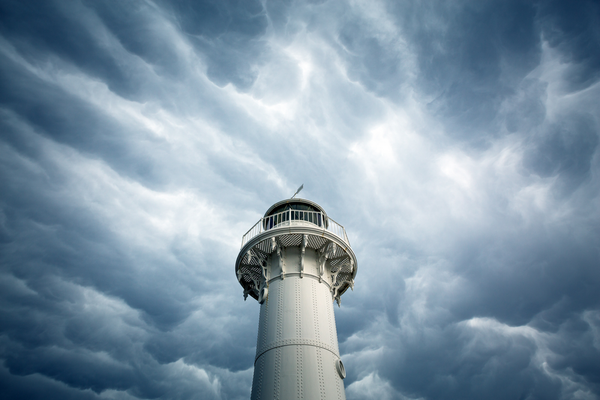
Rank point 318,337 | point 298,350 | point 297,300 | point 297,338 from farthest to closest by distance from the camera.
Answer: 1. point 297,300
2. point 318,337
3. point 297,338
4. point 298,350

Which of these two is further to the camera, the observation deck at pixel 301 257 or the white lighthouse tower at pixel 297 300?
the observation deck at pixel 301 257

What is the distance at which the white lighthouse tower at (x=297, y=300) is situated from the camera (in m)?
14.2

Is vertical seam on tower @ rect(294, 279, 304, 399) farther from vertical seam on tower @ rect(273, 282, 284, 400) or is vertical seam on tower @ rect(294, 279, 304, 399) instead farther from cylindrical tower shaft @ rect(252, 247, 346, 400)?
vertical seam on tower @ rect(273, 282, 284, 400)

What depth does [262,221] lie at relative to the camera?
20.9 metres

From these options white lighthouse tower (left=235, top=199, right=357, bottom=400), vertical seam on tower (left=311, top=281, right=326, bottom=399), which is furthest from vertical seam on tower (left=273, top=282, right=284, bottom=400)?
vertical seam on tower (left=311, top=281, right=326, bottom=399)

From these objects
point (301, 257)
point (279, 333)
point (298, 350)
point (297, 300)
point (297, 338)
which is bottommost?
point (298, 350)

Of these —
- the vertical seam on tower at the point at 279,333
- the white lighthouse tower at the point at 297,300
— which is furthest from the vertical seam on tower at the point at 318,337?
the vertical seam on tower at the point at 279,333

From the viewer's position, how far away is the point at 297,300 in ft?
55.5

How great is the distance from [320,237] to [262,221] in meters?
4.34

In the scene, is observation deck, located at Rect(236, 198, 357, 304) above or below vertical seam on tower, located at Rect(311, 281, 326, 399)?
above

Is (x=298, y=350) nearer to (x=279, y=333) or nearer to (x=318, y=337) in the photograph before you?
(x=318, y=337)

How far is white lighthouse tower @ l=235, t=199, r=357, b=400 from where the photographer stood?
1422cm

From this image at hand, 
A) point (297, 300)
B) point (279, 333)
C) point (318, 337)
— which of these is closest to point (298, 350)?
point (318, 337)

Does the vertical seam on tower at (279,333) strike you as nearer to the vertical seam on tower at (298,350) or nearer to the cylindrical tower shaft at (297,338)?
the cylindrical tower shaft at (297,338)
